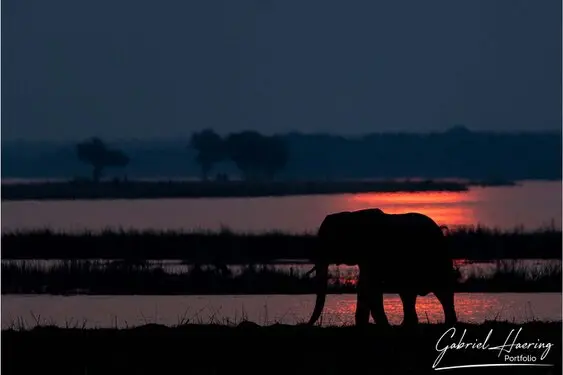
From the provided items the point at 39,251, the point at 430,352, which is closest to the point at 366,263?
the point at 430,352

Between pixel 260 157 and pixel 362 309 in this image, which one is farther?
pixel 260 157

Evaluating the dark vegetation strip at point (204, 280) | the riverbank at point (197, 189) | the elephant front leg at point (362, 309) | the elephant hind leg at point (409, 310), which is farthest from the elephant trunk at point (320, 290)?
the riverbank at point (197, 189)

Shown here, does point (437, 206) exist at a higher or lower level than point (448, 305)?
lower

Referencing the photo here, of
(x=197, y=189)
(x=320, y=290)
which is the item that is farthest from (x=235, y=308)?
(x=197, y=189)

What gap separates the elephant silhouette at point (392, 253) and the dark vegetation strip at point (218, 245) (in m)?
15.8

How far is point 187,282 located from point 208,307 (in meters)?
3.78

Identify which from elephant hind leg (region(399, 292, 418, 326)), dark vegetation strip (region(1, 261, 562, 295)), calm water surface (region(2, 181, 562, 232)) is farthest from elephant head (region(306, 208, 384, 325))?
calm water surface (region(2, 181, 562, 232))

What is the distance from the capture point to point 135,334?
55.6 feet

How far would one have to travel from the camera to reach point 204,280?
2850 centimetres

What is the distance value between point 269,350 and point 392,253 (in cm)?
319

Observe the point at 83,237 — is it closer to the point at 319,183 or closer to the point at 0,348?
the point at 0,348

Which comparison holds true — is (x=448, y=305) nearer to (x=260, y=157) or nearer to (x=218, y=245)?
(x=218, y=245)

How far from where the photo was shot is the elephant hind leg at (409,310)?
1773cm

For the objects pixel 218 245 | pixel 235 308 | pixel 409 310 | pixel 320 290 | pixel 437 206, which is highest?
pixel 320 290
